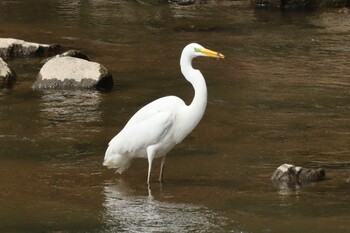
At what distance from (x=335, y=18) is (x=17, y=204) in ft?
41.9

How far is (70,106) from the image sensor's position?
520 inches

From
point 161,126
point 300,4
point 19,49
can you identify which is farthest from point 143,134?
point 300,4

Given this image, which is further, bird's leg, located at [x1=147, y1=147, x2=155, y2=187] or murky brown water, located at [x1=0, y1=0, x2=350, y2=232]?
bird's leg, located at [x1=147, y1=147, x2=155, y2=187]

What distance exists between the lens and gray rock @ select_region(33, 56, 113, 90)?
558 inches

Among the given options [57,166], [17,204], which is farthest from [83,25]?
[17,204]

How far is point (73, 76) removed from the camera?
1420 centimetres

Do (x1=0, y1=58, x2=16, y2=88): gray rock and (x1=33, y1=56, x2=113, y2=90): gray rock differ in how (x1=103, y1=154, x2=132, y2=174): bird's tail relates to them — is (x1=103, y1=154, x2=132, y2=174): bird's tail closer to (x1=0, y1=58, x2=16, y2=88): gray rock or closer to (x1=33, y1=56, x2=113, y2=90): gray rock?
(x1=33, y1=56, x2=113, y2=90): gray rock

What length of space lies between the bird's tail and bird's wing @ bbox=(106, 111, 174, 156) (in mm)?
52

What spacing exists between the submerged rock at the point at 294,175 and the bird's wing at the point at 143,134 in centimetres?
120

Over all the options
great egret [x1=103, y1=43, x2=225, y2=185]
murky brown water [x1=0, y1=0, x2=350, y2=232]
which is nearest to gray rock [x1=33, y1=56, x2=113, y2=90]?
murky brown water [x1=0, y1=0, x2=350, y2=232]

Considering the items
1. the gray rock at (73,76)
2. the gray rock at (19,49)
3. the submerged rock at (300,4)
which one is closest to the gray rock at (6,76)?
the gray rock at (73,76)

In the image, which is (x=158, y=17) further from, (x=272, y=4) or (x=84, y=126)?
(x=84, y=126)

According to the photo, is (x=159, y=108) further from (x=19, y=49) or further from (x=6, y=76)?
(x=19, y=49)

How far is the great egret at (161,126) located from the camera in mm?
9734
